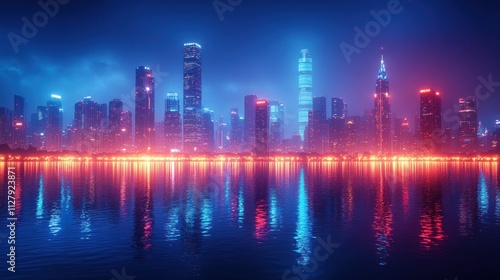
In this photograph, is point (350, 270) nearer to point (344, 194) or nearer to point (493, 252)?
point (493, 252)

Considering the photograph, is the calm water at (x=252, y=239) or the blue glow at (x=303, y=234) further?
the blue glow at (x=303, y=234)

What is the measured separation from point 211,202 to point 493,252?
32703 millimetres

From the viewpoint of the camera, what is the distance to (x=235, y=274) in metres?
22.7

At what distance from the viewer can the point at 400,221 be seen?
39.4 meters

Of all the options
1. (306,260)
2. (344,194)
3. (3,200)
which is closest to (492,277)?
(306,260)

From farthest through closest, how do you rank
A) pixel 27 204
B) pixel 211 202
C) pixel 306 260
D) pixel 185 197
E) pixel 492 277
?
pixel 185 197, pixel 211 202, pixel 27 204, pixel 306 260, pixel 492 277

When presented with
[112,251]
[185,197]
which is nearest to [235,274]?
[112,251]

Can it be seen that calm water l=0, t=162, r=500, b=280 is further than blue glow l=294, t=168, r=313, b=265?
No

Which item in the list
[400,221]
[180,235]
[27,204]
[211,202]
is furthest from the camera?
[211,202]

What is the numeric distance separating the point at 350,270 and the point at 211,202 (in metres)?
31.3

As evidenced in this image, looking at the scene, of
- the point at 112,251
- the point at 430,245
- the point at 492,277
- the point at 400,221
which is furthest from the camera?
the point at 400,221

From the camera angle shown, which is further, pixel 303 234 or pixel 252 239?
pixel 303 234

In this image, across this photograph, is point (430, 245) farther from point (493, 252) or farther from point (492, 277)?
point (492, 277)

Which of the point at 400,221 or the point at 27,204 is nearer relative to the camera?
the point at 400,221
